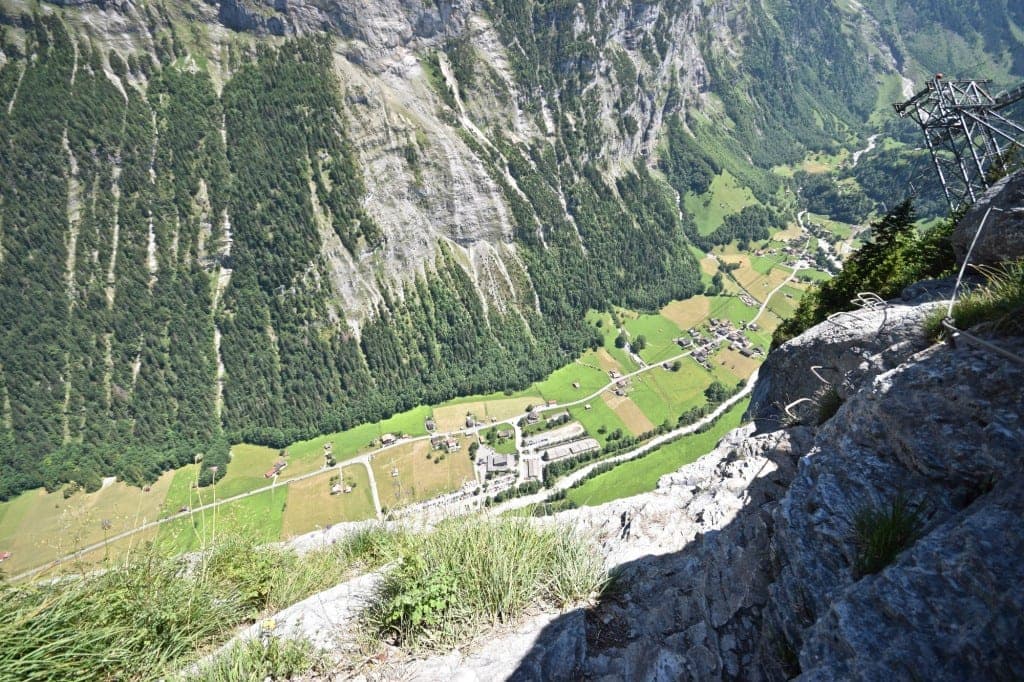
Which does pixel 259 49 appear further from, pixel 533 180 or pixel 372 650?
pixel 372 650

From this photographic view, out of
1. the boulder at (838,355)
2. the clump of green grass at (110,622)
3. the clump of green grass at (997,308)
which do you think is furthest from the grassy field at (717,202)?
the clump of green grass at (110,622)

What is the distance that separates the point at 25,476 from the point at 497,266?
3906 inches

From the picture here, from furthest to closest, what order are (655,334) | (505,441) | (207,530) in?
(655,334) < (505,441) < (207,530)

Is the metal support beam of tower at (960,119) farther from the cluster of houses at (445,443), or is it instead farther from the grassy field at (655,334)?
the grassy field at (655,334)

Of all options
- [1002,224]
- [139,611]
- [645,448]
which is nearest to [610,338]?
[645,448]

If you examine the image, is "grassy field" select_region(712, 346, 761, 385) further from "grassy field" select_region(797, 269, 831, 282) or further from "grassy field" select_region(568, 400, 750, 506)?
"grassy field" select_region(797, 269, 831, 282)

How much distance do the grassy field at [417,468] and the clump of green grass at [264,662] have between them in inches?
2534

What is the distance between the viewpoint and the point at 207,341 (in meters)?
99.4

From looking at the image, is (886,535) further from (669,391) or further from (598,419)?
(669,391)

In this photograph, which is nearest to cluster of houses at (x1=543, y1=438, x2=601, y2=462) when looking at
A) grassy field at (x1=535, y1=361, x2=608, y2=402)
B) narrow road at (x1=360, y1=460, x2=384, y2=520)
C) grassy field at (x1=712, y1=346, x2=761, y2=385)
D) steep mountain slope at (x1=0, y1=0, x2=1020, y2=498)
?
grassy field at (x1=535, y1=361, x2=608, y2=402)

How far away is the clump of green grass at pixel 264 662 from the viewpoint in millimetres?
5332

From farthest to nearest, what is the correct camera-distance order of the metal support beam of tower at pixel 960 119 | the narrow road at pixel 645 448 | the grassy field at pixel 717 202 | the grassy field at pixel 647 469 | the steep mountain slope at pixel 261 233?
1. the grassy field at pixel 717 202
2. the steep mountain slope at pixel 261 233
3. the narrow road at pixel 645 448
4. the grassy field at pixel 647 469
5. the metal support beam of tower at pixel 960 119

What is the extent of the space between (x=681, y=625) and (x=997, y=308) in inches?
245

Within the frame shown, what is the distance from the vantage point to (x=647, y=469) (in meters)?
73.2
